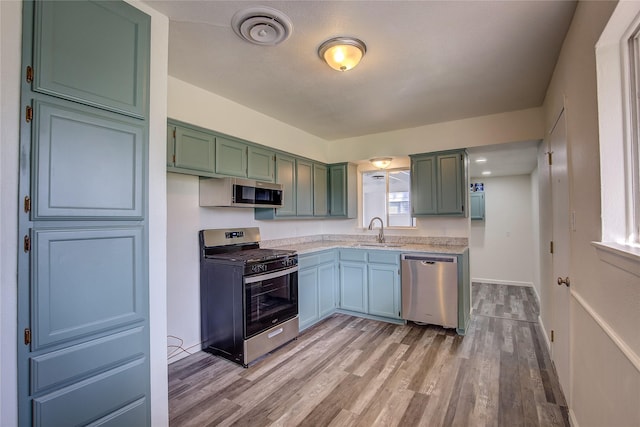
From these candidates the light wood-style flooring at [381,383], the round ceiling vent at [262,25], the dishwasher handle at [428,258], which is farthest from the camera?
the dishwasher handle at [428,258]

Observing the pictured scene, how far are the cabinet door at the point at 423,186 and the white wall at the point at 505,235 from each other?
277 cm

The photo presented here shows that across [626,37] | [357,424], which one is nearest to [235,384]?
[357,424]

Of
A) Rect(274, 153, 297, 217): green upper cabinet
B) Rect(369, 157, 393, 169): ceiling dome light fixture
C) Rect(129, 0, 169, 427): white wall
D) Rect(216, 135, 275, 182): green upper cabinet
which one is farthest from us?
Rect(369, 157, 393, 169): ceiling dome light fixture

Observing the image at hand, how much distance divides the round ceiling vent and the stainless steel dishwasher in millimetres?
2693

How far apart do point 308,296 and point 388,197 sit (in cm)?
210

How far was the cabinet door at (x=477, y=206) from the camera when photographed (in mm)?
5957

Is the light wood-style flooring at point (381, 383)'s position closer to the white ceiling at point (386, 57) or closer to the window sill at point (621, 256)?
the window sill at point (621, 256)

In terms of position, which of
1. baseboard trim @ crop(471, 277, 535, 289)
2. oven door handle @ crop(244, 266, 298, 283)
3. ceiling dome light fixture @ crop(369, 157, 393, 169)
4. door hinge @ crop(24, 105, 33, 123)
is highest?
ceiling dome light fixture @ crop(369, 157, 393, 169)

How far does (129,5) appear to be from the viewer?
5.26ft

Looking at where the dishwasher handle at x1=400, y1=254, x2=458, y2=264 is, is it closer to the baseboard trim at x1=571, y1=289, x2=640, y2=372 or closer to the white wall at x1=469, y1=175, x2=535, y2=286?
the baseboard trim at x1=571, y1=289, x2=640, y2=372

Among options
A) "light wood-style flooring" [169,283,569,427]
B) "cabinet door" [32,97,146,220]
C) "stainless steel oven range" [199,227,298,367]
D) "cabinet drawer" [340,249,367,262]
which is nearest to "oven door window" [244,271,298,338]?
"stainless steel oven range" [199,227,298,367]

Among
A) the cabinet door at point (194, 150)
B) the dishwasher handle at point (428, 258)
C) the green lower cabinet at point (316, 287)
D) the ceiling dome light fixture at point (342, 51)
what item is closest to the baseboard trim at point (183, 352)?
the green lower cabinet at point (316, 287)

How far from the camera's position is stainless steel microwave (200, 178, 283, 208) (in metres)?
2.83

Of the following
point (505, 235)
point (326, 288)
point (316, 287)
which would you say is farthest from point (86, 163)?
point (505, 235)
